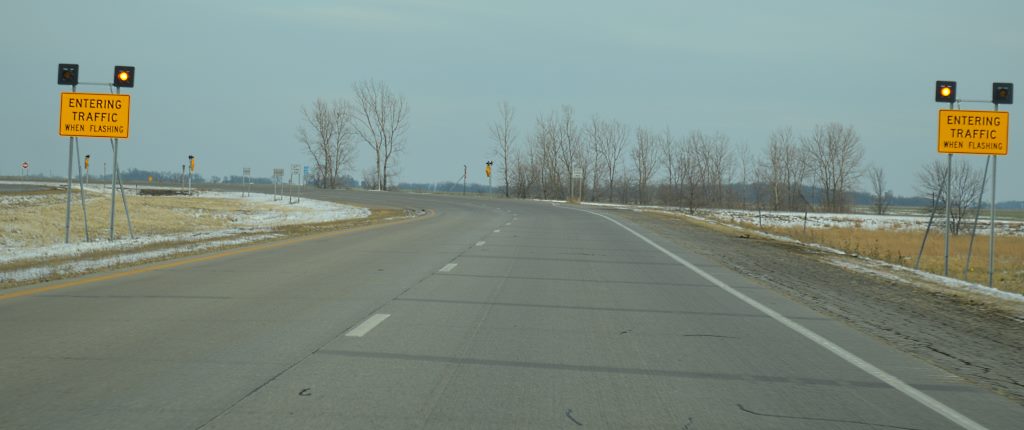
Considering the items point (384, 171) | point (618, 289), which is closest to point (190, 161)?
point (384, 171)

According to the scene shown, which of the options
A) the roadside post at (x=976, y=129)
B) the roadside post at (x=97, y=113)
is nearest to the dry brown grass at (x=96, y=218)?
the roadside post at (x=97, y=113)

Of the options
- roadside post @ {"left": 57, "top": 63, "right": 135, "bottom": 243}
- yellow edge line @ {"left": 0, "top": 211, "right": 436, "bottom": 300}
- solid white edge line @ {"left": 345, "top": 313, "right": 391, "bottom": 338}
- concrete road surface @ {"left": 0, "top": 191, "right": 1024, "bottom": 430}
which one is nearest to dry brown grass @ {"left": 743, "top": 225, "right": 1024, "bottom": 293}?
concrete road surface @ {"left": 0, "top": 191, "right": 1024, "bottom": 430}

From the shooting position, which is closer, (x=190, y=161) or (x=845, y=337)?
(x=845, y=337)

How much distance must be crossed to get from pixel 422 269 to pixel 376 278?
5.91 ft

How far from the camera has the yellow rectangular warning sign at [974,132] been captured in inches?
770

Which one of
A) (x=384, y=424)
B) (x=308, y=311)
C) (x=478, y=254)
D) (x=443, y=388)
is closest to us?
(x=384, y=424)

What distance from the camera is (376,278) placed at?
537 inches

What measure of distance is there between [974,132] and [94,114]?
74.3ft

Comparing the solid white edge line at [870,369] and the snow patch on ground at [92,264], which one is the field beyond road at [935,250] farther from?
the snow patch on ground at [92,264]

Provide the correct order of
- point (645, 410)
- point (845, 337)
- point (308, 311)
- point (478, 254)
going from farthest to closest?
point (478, 254)
point (308, 311)
point (845, 337)
point (645, 410)

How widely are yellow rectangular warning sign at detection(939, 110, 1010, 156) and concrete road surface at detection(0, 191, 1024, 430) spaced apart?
9.53 meters

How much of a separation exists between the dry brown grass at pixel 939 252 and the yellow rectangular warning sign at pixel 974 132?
3.32 m

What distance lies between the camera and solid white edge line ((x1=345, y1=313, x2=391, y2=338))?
8.29 meters

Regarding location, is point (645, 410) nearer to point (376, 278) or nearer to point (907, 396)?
point (907, 396)
